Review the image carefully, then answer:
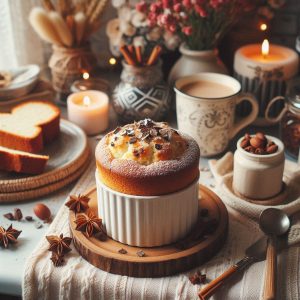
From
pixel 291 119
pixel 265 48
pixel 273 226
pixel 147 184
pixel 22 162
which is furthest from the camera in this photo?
pixel 265 48

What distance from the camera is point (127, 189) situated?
3.00 feet

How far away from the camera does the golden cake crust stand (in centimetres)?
90

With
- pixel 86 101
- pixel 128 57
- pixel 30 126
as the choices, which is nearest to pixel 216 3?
pixel 128 57

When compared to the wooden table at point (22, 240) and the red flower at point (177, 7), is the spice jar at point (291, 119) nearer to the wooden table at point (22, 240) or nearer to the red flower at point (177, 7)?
the wooden table at point (22, 240)

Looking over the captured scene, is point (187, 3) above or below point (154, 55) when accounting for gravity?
above

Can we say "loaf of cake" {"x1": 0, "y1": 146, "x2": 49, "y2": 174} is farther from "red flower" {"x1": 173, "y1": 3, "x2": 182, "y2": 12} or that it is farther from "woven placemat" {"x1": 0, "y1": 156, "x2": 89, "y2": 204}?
"red flower" {"x1": 173, "y1": 3, "x2": 182, "y2": 12}

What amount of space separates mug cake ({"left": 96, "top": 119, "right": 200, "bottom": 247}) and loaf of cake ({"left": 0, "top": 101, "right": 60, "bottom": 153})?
0.31 meters

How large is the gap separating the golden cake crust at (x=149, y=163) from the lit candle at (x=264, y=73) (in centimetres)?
46

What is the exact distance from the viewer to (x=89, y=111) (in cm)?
138

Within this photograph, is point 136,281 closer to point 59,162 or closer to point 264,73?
point 59,162

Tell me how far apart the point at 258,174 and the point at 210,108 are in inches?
8.8

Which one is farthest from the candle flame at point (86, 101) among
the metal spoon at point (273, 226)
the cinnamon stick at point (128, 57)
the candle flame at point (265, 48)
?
the metal spoon at point (273, 226)

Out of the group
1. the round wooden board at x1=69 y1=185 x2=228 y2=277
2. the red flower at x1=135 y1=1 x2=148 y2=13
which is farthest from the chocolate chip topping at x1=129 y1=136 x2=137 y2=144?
the red flower at x1=135 y1=1 x2=148 y2=13

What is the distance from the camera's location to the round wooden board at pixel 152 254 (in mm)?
922
